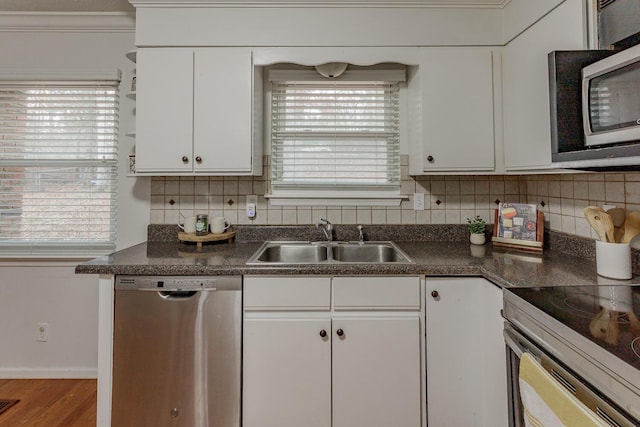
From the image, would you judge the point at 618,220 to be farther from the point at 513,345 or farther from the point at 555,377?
the point at 555,377

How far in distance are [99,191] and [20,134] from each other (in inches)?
25.0

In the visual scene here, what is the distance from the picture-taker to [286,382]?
1436 mm

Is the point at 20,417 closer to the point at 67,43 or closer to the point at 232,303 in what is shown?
the point at 232,303

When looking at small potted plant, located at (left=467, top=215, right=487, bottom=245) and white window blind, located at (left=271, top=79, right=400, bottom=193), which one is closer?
small potted plant, located at (left=467, top=215, right=487, bottom=245)

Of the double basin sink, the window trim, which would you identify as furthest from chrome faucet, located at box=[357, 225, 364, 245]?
the window trim

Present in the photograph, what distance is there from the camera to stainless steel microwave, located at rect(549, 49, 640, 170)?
37.1 inches

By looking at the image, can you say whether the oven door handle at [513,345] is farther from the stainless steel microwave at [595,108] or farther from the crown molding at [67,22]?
the crown molding at [67,22]

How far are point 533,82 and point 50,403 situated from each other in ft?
10.4

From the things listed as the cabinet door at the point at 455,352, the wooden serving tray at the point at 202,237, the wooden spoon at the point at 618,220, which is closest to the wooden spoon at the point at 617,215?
the wooden spoon at the point at 618,220

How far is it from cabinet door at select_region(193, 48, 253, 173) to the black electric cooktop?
1.50m

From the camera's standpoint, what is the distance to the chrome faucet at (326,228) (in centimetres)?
203

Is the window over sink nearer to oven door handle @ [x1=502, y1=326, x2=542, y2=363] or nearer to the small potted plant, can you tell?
the small potted plant

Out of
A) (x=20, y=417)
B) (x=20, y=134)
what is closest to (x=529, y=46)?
(x=20, y=134)

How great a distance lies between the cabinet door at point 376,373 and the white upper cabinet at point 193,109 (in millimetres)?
1105
